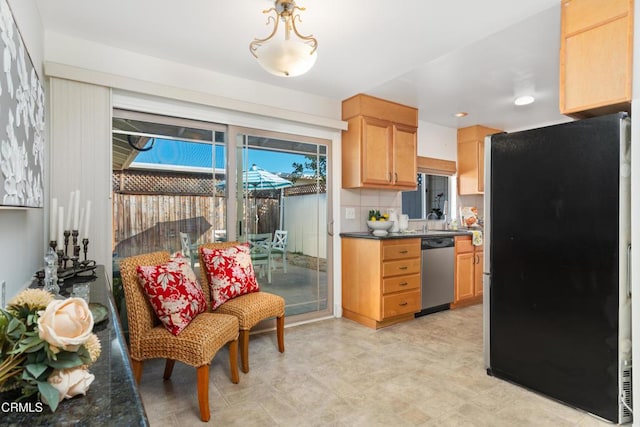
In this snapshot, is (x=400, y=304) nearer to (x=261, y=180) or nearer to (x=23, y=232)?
(x=261, y=180)

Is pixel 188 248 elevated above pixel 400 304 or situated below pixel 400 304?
above

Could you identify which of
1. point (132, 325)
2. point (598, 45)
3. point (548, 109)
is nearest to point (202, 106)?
point (132, 325)

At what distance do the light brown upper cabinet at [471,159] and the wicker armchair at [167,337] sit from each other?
397 cm

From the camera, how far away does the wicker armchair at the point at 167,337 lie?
1.90 m

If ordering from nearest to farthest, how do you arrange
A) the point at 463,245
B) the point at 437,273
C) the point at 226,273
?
the point at 226,273
the point at 437,273
the point at 463,245

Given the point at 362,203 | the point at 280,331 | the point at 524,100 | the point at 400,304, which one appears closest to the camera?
the point at 280,331

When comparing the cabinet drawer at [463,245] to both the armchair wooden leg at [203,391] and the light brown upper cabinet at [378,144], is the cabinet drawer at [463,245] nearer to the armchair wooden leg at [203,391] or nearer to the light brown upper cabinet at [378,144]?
the light brown upper cabinet at [378,144]

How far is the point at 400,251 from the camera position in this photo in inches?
139

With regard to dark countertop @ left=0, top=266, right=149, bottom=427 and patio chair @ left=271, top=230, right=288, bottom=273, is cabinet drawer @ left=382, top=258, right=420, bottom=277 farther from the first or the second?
dark countertop @ left=0, top=266, right=149, bottom=427

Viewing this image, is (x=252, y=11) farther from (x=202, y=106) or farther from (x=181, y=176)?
(x=181, y=176)

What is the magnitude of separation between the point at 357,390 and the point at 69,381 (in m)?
1.87

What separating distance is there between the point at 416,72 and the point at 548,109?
6.71ft

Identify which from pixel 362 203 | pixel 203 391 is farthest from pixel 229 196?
pixel 203 391

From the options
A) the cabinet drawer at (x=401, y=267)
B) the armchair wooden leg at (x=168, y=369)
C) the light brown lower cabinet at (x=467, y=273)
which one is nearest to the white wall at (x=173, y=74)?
the cabinet drawer at (x=401, y=267)
